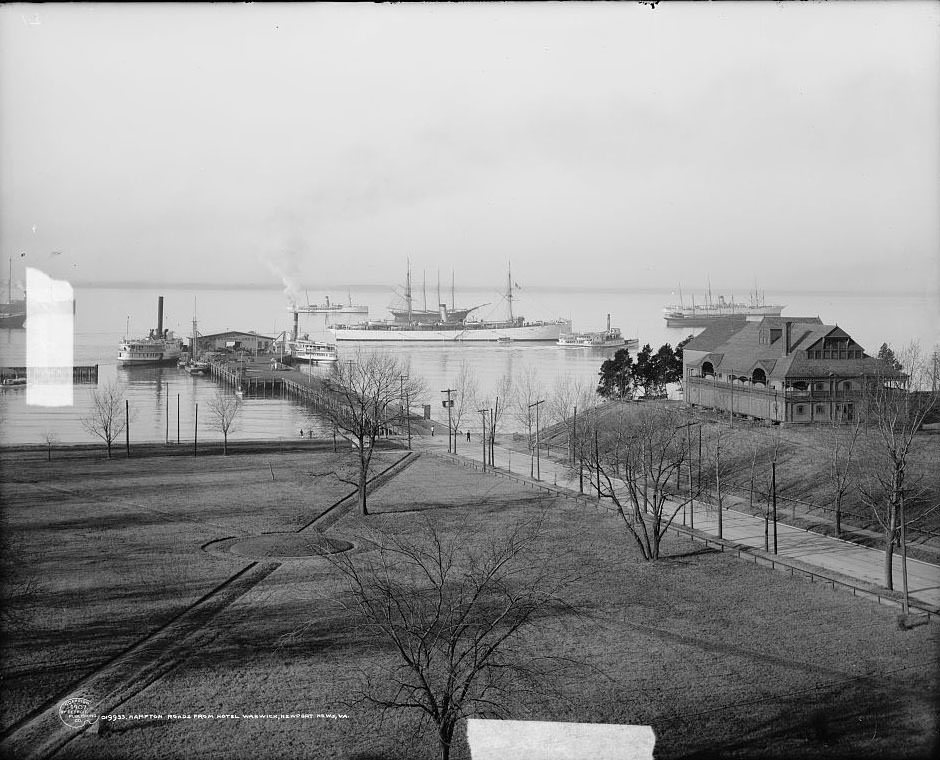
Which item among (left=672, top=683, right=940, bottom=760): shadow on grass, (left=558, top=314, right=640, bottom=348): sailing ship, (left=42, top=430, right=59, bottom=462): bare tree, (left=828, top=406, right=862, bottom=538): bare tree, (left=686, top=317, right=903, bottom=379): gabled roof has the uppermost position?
(left=558, top=314, right=640, bottom=348): sailing ship

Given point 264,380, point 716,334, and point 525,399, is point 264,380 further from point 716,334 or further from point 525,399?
point 716,334

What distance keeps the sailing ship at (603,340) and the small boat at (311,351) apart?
1170cm

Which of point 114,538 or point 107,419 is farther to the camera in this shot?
point 107,419

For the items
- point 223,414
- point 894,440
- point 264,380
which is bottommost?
point 223,414

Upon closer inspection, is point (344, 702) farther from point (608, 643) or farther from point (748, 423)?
point (748, 423)

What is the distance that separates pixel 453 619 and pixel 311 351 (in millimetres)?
36834

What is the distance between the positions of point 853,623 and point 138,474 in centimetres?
1314

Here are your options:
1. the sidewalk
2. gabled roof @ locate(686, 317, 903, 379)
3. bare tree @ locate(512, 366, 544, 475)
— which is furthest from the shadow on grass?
bare tree @ locate(512, 366, 544, 475)

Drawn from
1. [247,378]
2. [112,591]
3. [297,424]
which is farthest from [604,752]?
[247,378]

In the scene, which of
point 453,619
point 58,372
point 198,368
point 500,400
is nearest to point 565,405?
point 500,400

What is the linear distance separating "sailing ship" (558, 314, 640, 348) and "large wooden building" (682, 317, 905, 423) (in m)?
17.5

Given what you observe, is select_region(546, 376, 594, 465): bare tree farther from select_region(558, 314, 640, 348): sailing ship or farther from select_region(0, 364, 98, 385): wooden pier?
select_region(558, 314, 640, 348): sailing ship

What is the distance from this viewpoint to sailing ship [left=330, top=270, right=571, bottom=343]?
51.1 m

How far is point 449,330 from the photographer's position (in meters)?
53.4
